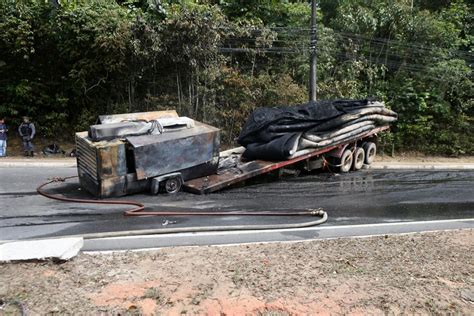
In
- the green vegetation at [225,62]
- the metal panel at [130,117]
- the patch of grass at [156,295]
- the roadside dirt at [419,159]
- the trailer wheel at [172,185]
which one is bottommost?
the roadside dirt at [419,159]

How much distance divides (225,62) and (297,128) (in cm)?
808

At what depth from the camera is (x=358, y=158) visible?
1477cm

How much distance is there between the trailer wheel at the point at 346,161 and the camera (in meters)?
14.0

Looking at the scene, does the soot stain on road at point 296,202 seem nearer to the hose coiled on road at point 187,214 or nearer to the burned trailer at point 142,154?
the hose coiled on road at point 187,214

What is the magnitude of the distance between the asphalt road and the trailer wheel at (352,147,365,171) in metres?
0.56

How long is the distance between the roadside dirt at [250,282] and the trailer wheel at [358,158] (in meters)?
8.07

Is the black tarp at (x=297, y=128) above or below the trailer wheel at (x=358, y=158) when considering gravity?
above

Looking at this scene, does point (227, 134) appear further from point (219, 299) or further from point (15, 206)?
point (219, 299)

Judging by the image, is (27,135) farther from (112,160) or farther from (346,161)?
(346,161)

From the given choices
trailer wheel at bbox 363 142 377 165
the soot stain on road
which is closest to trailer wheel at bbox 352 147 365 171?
trailer wheel at bbox 363 142 377 165

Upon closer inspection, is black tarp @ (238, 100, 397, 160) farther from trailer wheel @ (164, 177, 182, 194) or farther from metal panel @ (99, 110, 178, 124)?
trailer wheel @ (164, 177, 182, 194)

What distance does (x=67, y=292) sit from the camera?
15.9ft

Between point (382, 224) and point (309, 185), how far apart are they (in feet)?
12.3

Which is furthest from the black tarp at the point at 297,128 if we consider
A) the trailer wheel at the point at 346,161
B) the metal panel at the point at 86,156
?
the metal panel at the point at 86,156
